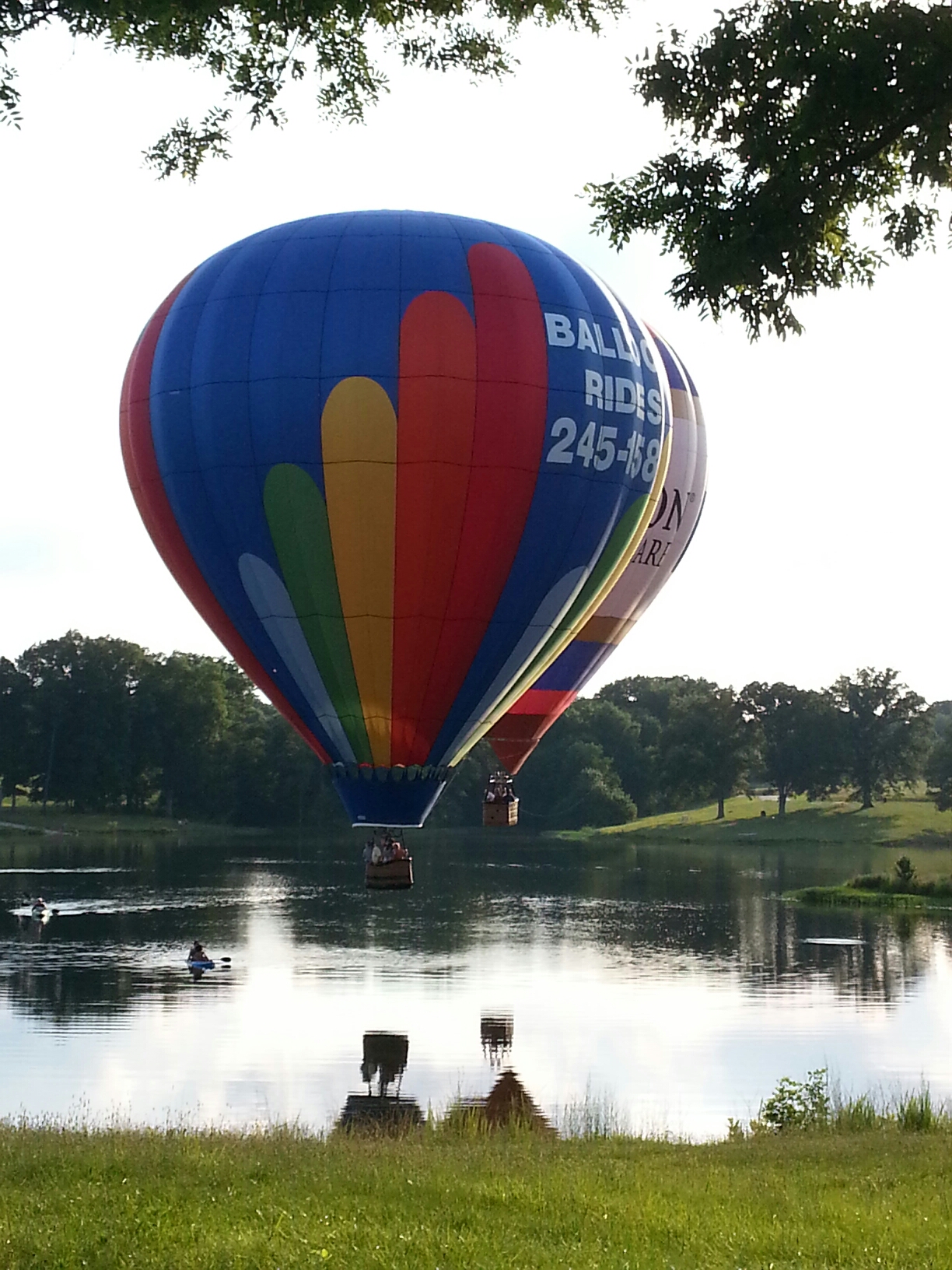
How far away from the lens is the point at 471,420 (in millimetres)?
25297

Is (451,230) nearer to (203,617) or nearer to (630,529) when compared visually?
(630,529)

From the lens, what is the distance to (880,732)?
122375 mm

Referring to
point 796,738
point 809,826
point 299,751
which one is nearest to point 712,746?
point 796,738

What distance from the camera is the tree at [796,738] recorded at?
120 meters

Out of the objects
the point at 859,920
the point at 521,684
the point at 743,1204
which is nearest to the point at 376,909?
the point at 859,920

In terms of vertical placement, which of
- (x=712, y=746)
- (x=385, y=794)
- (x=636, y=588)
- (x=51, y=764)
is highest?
(x=712, y=746)

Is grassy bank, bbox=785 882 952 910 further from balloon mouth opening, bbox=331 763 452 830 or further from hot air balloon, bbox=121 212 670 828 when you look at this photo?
balloon mouth opening, bbox=331 763 452 830

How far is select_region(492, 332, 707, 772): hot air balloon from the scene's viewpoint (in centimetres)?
3594

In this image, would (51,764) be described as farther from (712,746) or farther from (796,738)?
(796,738)

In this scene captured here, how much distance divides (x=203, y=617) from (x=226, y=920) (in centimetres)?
2384

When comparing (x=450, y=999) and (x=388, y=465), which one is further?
(x=450, y=999)

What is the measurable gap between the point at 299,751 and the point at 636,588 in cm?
8174

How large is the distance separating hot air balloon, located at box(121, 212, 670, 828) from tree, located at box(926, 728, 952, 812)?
86.4 metres

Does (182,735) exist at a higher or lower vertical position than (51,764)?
higher
